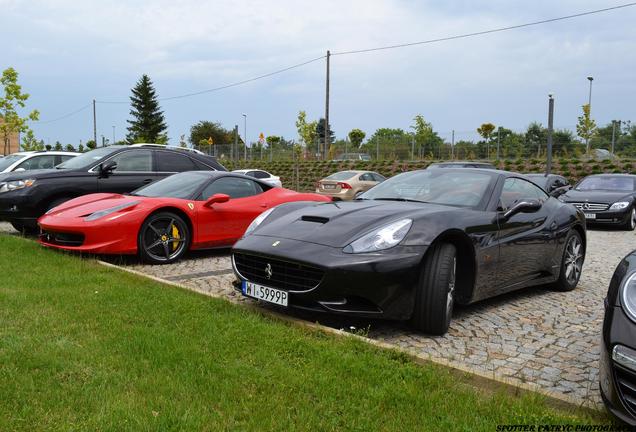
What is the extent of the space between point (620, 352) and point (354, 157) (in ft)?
107

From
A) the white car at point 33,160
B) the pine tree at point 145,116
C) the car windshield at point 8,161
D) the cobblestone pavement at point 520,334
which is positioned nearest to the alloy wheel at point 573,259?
the cobblestone pavement at point 520,334

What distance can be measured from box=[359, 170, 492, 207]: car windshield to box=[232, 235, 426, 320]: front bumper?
1065 millimetres

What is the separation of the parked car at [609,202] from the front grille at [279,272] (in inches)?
431

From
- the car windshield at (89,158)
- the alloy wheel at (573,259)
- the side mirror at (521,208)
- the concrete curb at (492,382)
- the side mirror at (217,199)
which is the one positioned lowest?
the concrete curb at (492,382)

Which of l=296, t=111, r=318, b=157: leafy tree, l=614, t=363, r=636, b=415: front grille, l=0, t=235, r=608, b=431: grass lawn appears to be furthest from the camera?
l=296, t=111, r=318, b=157: leafy tree

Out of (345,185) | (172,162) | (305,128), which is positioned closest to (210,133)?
(305,128)

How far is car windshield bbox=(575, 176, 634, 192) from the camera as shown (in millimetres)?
13849

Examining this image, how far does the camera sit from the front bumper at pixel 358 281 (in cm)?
371

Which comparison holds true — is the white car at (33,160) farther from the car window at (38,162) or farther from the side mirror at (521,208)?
the side mirror at (521,208)

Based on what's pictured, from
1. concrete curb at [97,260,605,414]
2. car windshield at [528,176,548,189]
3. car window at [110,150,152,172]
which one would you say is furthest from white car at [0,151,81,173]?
car windshield at [528,176,548,189]

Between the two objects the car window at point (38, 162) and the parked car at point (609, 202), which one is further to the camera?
the parked car at point (609, 202)

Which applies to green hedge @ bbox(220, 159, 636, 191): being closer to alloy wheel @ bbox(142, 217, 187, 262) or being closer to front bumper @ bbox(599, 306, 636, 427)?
alloy wheel @ bbox(142, 217, 187, 262)

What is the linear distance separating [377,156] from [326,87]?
18.4ft

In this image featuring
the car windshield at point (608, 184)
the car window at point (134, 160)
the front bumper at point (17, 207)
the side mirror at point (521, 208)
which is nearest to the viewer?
the side mirror at point (521, 208)
